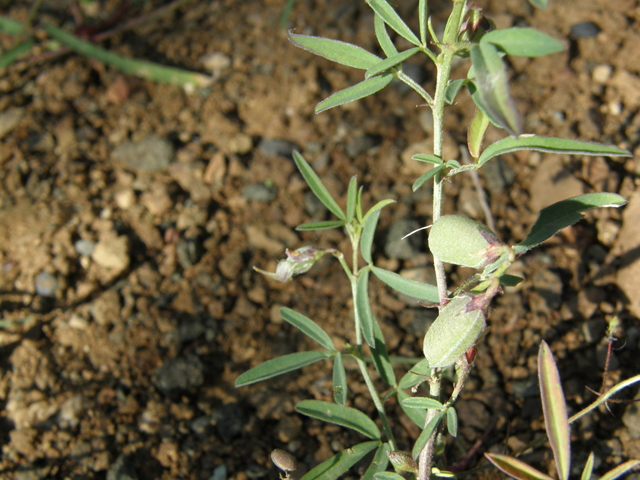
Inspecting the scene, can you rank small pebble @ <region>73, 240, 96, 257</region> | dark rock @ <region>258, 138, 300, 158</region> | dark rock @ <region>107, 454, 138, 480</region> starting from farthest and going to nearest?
1. dark rock @ <region>258, 138, 300, 158</region>
2. small pebble @ <region>73, 240, 96, 257</region>
3. dark rock @ <region>107, 454, 138, 480</region>

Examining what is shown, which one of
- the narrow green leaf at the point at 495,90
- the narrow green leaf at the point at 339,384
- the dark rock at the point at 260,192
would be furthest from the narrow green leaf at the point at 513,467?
the dark rock at the point at 260,192

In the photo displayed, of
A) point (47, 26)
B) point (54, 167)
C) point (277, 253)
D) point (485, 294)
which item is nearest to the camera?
point (485, 294)

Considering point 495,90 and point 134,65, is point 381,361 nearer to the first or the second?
point 495,90

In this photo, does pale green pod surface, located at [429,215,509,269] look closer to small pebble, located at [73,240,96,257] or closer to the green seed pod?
the green seed pod

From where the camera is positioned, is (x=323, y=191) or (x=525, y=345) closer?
(x=323, y=191)

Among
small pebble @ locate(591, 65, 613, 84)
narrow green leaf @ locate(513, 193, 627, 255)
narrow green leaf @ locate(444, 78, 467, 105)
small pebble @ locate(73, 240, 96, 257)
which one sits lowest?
small pebble @ locate(73, 240, 96, 257)

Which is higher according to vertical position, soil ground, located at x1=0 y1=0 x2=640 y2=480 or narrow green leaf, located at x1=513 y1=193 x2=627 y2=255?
narrow green leaf, located at x1=513 y1=193 x2=627 y2=255

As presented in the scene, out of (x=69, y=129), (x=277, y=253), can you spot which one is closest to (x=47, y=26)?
(x=69, y=129)

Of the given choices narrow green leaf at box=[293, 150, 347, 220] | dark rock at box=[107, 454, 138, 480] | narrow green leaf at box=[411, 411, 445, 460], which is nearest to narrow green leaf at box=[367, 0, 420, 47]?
narrow green leaf at box=[293, 150, 347, 220]

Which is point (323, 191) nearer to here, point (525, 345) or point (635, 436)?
point (525, 345)
